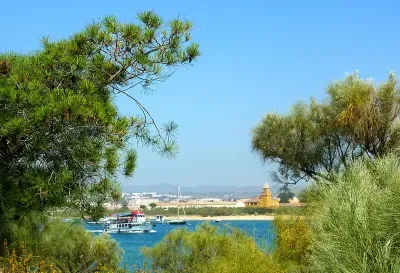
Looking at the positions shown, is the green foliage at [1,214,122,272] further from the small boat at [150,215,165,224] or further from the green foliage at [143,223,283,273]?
the small boat at [150,215,165,224]

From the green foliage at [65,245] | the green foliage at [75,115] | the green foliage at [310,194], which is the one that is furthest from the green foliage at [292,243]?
the green foliage at [75,115]

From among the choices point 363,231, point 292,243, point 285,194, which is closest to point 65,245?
point 285,194

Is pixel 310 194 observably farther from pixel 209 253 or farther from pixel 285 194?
pixel 209 253

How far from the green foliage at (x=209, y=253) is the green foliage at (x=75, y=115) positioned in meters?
7.47

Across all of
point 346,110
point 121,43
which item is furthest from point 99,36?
point 346,110

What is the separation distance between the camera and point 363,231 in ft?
27.3

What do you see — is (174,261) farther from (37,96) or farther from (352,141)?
(37,96)

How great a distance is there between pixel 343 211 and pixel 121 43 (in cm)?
405

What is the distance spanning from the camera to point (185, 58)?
23.7 ft

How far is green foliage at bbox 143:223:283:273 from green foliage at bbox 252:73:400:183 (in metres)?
3.09

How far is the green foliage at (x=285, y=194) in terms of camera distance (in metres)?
20.2

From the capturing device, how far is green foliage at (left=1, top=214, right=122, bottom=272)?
1620cm

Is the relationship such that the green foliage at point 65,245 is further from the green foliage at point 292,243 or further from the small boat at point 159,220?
the small boat at point 159,220

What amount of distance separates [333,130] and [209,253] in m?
6.46
